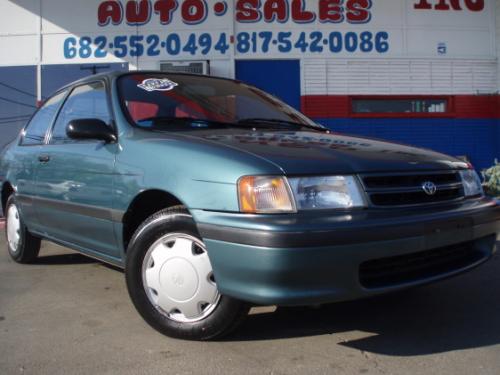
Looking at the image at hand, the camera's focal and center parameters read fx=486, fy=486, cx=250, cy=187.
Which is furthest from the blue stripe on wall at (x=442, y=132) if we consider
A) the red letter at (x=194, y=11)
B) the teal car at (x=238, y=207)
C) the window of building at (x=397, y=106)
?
the teal car at (x=238, y=207)

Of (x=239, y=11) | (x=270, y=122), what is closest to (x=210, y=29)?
(x=239, y=11)

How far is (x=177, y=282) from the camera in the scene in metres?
2.42

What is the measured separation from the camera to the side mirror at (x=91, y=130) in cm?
285

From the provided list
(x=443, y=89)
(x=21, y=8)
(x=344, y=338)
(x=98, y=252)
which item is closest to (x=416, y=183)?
(x=344, y=338)

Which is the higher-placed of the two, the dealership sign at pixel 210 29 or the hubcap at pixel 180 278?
the dealership sign at pixel 210 29

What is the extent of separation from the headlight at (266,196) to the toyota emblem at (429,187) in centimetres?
76

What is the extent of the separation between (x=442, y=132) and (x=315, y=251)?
330 inches

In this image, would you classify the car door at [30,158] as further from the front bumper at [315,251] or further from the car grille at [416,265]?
the car grille at [416,265]

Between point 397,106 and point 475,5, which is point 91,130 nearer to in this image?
point 397,106

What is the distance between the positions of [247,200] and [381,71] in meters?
7.92

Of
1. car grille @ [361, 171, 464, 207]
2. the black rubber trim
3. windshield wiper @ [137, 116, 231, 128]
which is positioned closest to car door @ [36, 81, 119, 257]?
windshield wiper @ [137, 116, 231, 128]

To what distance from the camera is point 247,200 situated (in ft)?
7.00

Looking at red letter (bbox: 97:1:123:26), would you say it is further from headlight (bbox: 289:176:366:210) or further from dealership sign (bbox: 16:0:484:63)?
headlight (bbox: 289:176:366:210)

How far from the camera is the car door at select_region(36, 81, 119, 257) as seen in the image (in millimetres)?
2910
